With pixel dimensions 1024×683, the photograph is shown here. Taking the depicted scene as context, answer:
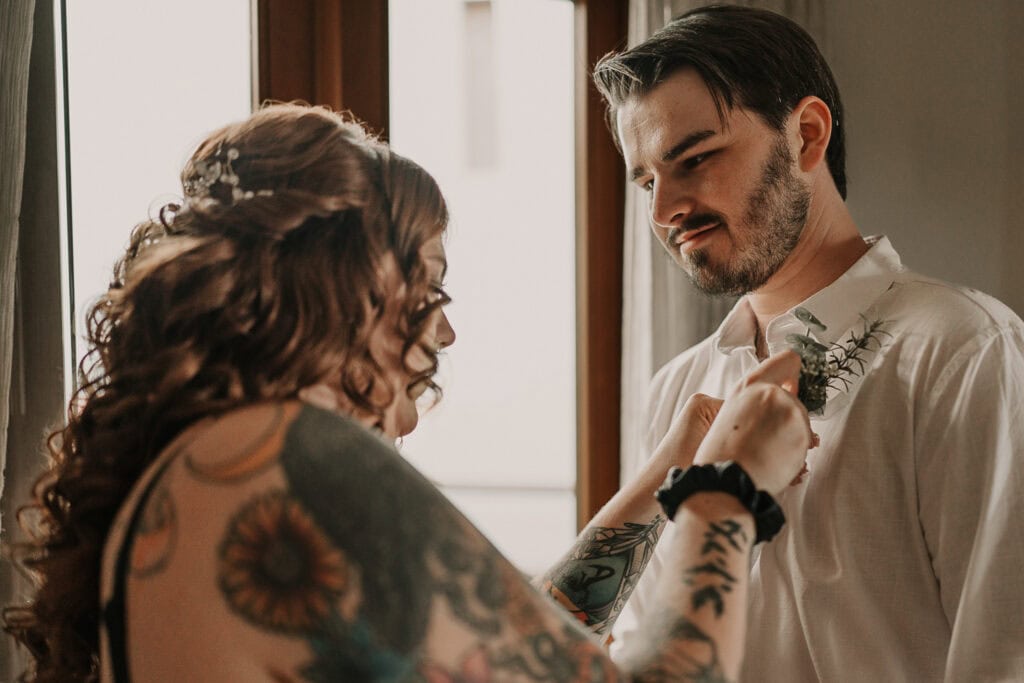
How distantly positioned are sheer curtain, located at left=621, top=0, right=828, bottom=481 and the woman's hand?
3.30ft

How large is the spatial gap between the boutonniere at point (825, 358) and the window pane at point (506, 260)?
0.94 meters

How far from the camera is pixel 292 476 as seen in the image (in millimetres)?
729

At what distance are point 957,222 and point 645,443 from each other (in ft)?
3.30

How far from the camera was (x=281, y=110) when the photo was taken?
0.96 m

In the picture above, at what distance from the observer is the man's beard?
142 centimetres

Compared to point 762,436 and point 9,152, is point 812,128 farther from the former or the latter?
point 9,152

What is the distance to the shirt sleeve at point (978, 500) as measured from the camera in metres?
1.14

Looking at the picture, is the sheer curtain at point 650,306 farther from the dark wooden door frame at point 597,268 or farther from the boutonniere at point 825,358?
the boutonniere at point 825,358

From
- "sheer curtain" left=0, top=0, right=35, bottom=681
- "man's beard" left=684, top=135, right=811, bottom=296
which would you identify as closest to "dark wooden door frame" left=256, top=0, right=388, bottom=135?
"sheer curtain" left=0, top=0, right=35, bottom=681

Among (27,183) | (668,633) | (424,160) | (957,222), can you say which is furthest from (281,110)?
(957,222)

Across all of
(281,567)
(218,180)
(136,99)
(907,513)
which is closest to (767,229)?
(907,513)

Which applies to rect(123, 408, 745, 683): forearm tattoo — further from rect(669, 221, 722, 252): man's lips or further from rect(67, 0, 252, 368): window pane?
rect(67, 0, 252, 368): window pane

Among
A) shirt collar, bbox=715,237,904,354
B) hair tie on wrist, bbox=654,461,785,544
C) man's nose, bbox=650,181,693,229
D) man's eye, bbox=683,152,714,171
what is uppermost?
man's eye, bbox=683,152,714,171

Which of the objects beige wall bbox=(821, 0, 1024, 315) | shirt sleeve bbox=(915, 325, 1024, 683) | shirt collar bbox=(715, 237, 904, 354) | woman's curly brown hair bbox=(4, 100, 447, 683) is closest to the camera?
woman's curly brown hair bbox=(4, 100, 447, 683)
